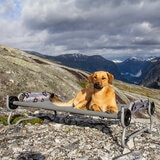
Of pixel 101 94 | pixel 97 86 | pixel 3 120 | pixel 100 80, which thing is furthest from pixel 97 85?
pixel 3 120

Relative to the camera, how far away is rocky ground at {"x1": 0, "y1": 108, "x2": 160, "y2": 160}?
452 inches

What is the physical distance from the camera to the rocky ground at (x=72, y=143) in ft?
37.7

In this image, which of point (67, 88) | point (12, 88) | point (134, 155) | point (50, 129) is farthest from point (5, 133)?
point (67, 88)

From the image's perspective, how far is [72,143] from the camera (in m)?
12.5

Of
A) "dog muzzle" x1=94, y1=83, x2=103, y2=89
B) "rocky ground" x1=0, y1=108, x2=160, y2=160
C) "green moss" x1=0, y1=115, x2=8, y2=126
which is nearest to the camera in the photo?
"rocky ground" x1=0, y1=108, x2=160, y2=160

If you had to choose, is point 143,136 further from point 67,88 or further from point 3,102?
point 67,88

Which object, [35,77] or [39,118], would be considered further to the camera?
[35,77]

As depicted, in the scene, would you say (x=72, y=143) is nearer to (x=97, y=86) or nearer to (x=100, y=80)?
(x=97, y=86)

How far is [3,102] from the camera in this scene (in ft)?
87.1

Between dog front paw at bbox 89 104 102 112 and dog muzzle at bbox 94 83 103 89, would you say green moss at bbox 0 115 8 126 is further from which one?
dog muzzle at bbox 94 83 103 89

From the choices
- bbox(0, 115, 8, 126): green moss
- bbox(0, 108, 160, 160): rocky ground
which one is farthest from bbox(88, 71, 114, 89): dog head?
bbox(0, 115, 8, 126): green moss

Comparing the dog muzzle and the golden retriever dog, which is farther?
the dog muzzle

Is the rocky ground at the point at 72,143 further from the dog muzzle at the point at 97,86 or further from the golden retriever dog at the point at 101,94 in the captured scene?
the dog muzzle at the point at 97,86

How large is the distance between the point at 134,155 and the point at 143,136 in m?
2.89
